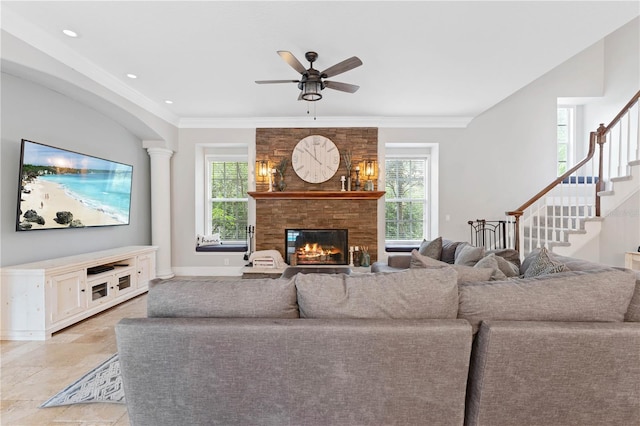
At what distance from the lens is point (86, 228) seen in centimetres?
374

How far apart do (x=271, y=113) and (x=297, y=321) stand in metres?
4.29

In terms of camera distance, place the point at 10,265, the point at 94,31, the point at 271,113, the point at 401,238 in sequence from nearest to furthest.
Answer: the point at 94,31 < the point at 10,265 < the point at 271,113 < the point at 401,238

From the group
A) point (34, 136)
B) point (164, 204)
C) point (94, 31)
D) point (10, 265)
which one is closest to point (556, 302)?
point (94, 31)

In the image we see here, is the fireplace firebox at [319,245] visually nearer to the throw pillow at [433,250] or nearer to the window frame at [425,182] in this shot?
the window frame at [425,182]

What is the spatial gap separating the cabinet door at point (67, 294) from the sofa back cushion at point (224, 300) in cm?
228

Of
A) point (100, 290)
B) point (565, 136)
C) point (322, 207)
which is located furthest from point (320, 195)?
point (565, 136)

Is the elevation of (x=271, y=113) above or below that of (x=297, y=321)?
above

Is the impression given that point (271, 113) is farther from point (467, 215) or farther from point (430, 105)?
point (467, 215)

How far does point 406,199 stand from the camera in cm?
586

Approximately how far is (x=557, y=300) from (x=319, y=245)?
4.09 metres

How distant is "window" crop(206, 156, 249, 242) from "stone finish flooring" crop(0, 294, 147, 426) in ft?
8.93

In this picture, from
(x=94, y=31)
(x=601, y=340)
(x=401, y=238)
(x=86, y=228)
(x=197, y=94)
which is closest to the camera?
(x=601, y=340)

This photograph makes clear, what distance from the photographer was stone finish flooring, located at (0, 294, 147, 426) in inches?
66.9

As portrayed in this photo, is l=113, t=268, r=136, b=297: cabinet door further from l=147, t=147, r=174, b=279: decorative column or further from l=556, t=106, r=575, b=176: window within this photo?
l=556, t=106, r=575, b=176: window
